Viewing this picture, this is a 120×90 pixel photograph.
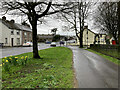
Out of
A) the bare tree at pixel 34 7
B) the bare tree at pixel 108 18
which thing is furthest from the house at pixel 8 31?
the bare tree at pixel 108 18

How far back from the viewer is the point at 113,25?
22.8 m

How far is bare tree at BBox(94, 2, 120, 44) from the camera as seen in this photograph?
71.5 ft

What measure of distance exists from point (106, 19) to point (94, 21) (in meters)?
3.09

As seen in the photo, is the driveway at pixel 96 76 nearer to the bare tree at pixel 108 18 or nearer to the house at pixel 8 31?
the house at pixel 8 31

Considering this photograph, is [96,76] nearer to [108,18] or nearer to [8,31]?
[8,31]

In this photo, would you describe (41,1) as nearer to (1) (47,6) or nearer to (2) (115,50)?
(1) (47,6)

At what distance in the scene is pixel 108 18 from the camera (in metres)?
22.8

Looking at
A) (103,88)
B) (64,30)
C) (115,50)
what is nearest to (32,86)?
(103,88)

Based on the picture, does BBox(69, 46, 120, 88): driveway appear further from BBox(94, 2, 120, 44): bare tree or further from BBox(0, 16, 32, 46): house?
BBox(94, 2, 120, 44): bare tree

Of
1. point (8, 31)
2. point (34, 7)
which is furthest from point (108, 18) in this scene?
point (8, 31)

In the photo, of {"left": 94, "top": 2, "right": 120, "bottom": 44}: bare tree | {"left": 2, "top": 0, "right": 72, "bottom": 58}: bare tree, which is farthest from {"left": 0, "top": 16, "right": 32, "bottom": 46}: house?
{"left": 94, "top": 2, "right": 120, "bottom": 44}: bare tree

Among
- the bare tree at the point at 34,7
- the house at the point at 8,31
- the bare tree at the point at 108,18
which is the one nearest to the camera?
the house at the point at 8,31

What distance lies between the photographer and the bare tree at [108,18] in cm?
2180

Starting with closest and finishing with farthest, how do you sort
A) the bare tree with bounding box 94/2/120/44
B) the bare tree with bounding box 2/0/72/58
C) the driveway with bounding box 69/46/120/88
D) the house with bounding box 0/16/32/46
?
the house with bounding box 0/16/32/46 → the driveway with bounding box 69/46/120/88 → the bare tree with bounding box 2/0/72/58 → the bare tree with bounding box 94/2/120/44
